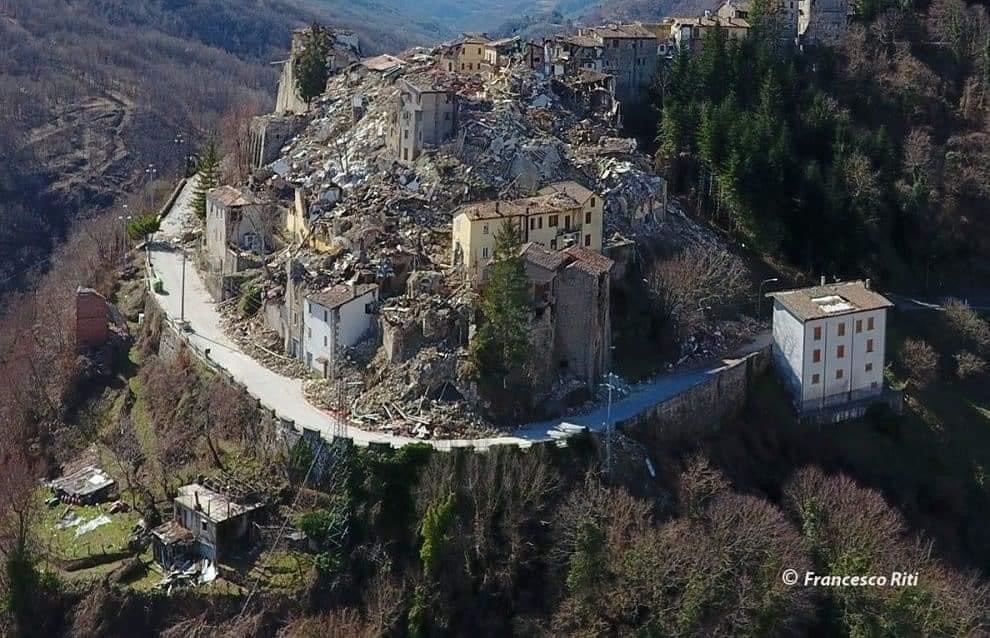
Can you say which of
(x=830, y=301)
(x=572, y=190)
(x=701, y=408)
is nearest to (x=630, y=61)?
(x=572, y=190)

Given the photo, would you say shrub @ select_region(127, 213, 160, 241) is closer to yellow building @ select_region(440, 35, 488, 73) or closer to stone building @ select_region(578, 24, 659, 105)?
yellow building @ select_region(440, 35, 488, 73)

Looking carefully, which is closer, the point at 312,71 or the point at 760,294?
the point at 760,294

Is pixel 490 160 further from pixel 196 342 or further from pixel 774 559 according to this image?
pixel 774 559

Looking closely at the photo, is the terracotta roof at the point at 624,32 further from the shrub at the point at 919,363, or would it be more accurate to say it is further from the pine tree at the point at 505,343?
the pine tree at the point at 505,343

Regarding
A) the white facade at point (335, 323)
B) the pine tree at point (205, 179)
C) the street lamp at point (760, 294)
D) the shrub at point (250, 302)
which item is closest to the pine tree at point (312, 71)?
the pine tree at point (205, 179)

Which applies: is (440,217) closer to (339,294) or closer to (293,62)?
(339,294)
